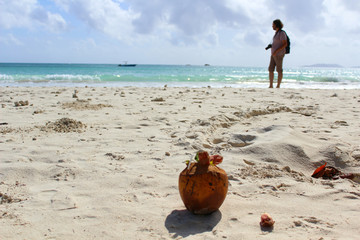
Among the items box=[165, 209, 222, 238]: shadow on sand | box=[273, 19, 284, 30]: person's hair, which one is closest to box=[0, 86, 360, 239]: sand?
box=[165, 209, 222, 238]: shadow on sand

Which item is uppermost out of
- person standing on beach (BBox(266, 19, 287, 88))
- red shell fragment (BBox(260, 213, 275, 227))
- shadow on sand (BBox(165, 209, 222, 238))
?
person standing on beach (BBox(266, 19, 287, 88))

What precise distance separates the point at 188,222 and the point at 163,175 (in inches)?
24.6

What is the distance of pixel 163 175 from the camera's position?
2.20 meters

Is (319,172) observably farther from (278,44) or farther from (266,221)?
(278,44)

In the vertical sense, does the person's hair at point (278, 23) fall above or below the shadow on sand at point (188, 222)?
above

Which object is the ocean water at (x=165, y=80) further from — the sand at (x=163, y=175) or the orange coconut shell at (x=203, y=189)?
the orange coconut shell at (x=203, y=189)

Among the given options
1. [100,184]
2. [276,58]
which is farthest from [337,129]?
[276,58]

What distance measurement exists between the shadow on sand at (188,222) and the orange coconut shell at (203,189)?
0.03 meters

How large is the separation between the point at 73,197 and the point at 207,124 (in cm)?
200

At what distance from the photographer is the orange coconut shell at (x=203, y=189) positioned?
64.2 inches

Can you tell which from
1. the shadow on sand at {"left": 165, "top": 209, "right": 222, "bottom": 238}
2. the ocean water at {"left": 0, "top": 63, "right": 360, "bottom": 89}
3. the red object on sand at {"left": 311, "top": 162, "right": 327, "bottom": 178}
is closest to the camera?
the shadow on sand at {"left": 165, "top": 209, "right": 222, "bottom": 238}

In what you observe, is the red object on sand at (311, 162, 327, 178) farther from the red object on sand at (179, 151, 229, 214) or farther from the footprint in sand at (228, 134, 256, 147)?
the red object on sand at (179, 151, 229, 214)

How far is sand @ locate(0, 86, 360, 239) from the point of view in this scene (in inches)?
61.2

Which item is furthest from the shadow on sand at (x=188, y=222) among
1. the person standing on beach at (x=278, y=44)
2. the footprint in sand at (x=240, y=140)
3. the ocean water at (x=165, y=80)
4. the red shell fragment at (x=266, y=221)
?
the ocean water at (x=165, y=80)
